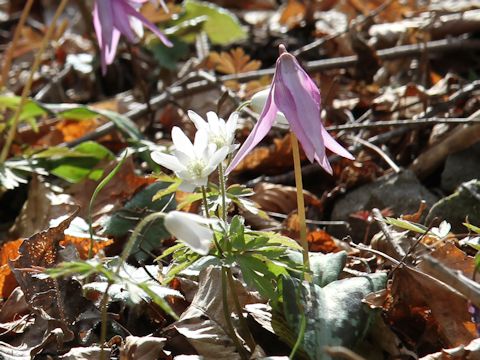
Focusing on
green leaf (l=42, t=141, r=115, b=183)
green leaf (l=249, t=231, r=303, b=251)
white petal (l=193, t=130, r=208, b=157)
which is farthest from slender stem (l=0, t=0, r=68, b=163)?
green leaf (l=249, t=231, r=303, b=251)

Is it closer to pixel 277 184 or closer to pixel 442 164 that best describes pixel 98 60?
pixel 277 184

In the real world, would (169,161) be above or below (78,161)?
above

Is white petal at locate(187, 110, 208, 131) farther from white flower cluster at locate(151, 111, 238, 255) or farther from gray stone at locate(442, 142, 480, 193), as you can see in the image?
gray stone at locate(442, 142, 480, 193)

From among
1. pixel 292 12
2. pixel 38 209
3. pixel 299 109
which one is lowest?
pixel 292 12

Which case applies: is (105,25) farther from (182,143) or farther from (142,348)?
(142,348)

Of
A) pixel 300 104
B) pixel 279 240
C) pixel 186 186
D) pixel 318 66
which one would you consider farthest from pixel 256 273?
pixel 318 66
